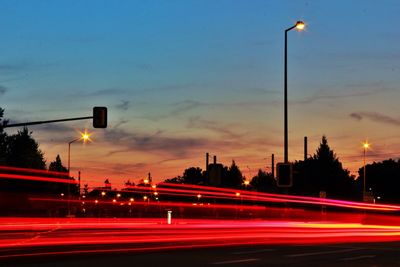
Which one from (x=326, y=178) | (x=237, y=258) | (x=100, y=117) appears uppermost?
(x=100, y=117)

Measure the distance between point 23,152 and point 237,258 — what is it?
72012 mm

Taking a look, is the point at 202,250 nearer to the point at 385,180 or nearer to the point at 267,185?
the point at 385,180

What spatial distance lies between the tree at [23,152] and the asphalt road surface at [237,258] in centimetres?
6561

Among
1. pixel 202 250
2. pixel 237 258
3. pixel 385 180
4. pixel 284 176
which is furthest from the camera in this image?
pixel 385 180

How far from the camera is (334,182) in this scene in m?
88.2

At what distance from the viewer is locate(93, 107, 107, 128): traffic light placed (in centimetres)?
3097

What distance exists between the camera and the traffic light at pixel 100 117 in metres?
31.0

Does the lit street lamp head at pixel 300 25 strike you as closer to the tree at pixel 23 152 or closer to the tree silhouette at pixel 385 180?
the tree at pixel 23 152

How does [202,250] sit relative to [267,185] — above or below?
below

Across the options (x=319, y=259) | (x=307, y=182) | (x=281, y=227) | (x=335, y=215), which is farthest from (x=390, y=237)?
(x=307, y=182)

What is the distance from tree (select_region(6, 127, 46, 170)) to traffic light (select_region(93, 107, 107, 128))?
5492cm

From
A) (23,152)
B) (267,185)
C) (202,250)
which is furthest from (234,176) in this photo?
(202,250)

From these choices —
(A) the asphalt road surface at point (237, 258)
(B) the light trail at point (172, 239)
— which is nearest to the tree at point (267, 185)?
(B) the light trail at point (172, 239)

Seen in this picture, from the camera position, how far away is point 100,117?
31203 mm
